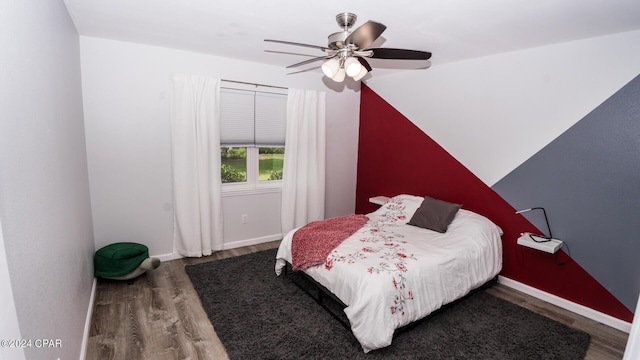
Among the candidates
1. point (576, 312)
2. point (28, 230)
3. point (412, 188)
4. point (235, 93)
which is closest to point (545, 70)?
point (412, 188)

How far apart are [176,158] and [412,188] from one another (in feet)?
9.89

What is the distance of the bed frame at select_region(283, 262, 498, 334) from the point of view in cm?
240

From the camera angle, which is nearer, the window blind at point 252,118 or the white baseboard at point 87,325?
the white baseboard at point 87,325

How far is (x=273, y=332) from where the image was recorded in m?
2.30

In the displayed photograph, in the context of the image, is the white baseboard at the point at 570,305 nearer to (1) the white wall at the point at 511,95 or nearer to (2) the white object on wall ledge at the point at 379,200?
(1) the white wall at the point at 511,95

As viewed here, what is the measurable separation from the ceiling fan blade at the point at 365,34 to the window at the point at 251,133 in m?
2.17

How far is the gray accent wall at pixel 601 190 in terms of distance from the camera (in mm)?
2371

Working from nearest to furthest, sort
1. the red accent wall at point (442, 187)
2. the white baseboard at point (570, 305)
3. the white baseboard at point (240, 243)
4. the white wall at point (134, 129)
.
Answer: the white baseboard at point (570, 305) → the red accent wall at point (442, 187) → the white wall at point (134, 129) → the white baseboard at point (240, 243)

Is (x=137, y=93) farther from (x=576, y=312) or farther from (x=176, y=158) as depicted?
(x=576, y=312)

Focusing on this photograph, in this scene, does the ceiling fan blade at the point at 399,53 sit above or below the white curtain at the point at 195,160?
above

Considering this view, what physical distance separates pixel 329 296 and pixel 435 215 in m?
1.51

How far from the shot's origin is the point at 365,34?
5.82 feet

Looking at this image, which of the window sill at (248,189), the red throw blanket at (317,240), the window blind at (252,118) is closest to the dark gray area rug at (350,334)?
the red throw blanket at (317,240)

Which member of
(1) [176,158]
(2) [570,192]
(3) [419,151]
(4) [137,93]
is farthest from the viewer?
(3) [419,151]
